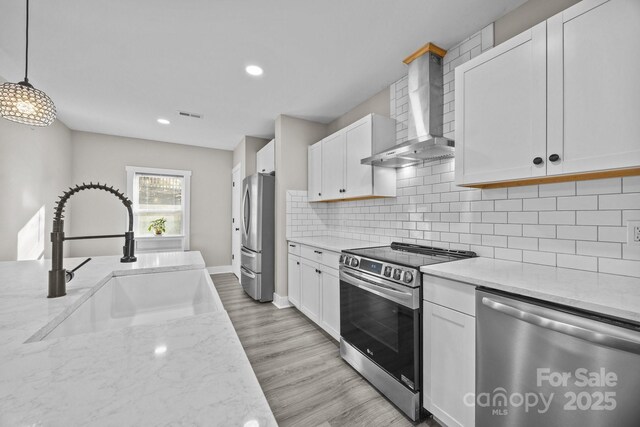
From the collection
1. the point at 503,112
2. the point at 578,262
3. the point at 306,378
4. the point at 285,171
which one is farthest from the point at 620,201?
the point at 285,171

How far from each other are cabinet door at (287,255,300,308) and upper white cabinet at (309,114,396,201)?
2.96ft

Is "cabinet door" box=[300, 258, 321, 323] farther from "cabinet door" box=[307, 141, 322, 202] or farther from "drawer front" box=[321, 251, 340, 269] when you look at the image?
"cabinet door" box=[307, 141, 322, 202]

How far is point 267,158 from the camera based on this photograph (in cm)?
402

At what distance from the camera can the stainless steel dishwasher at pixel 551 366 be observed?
Answer: 88 cm

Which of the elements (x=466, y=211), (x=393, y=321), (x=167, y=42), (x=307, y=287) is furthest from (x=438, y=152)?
(x=167, y=42)

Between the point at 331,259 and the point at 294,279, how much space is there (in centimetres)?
102

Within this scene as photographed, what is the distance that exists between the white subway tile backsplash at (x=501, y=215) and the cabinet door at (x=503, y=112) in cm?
33

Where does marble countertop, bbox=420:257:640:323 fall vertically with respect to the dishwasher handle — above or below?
above

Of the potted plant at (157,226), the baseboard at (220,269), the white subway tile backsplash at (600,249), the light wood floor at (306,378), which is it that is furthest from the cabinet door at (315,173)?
the potted plant at (157,226)

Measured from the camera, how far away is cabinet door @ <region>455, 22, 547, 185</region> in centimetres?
138

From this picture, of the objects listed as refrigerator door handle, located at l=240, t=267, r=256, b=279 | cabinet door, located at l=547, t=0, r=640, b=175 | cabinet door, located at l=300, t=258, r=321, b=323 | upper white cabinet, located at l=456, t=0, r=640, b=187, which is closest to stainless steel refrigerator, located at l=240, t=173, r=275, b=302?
refrigerator door handle, located at l=240, t=267, r=256, b=279

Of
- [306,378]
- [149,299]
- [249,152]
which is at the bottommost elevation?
[306,378]

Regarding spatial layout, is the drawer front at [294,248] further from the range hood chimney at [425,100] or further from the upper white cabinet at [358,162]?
the range hood chimney at [425,100]

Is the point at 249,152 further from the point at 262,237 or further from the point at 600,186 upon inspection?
the point at 600,186
